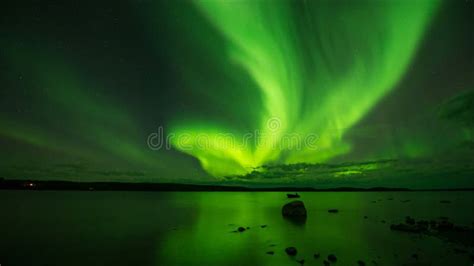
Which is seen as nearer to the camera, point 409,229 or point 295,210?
point 409,229

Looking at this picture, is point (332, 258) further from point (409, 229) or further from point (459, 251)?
point (409, 229)

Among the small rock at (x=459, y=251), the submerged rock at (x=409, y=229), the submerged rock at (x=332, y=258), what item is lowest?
the submerged rock at (x=332, y=258)

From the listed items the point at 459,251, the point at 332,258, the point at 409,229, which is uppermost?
the point at 409,229

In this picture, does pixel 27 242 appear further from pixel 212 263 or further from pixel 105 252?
pixel 212 263

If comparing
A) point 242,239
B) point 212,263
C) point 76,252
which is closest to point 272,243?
point 242,239

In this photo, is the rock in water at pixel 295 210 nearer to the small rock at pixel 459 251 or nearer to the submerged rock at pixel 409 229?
the submerged rock at pixel 409 229

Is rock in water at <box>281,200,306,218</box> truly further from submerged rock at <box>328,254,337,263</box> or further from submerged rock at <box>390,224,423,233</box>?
Result: submerged rock at <box>328,254,337,263</box>

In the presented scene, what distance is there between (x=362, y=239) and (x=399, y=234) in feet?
13.8

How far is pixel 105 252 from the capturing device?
25062 millimetres

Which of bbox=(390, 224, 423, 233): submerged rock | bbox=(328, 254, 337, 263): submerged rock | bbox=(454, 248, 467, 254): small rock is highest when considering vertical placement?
bbox=(390, 224, 423, 233): submerged rock

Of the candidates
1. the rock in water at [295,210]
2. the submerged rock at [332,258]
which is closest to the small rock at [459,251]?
the submerged rock at [332,258]

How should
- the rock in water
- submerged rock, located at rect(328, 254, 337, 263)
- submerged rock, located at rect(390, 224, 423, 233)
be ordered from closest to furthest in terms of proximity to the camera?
submerged rock, located at rect(328, 254, 337, 263) < submerged rock, located at rect(390, 224, 423, 233) < the rock in water

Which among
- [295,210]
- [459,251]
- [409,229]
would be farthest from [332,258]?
[295,210]

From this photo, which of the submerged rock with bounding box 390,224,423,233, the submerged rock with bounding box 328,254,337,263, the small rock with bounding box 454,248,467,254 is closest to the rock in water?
the submerged rock with bounding box 390,224,423,233
